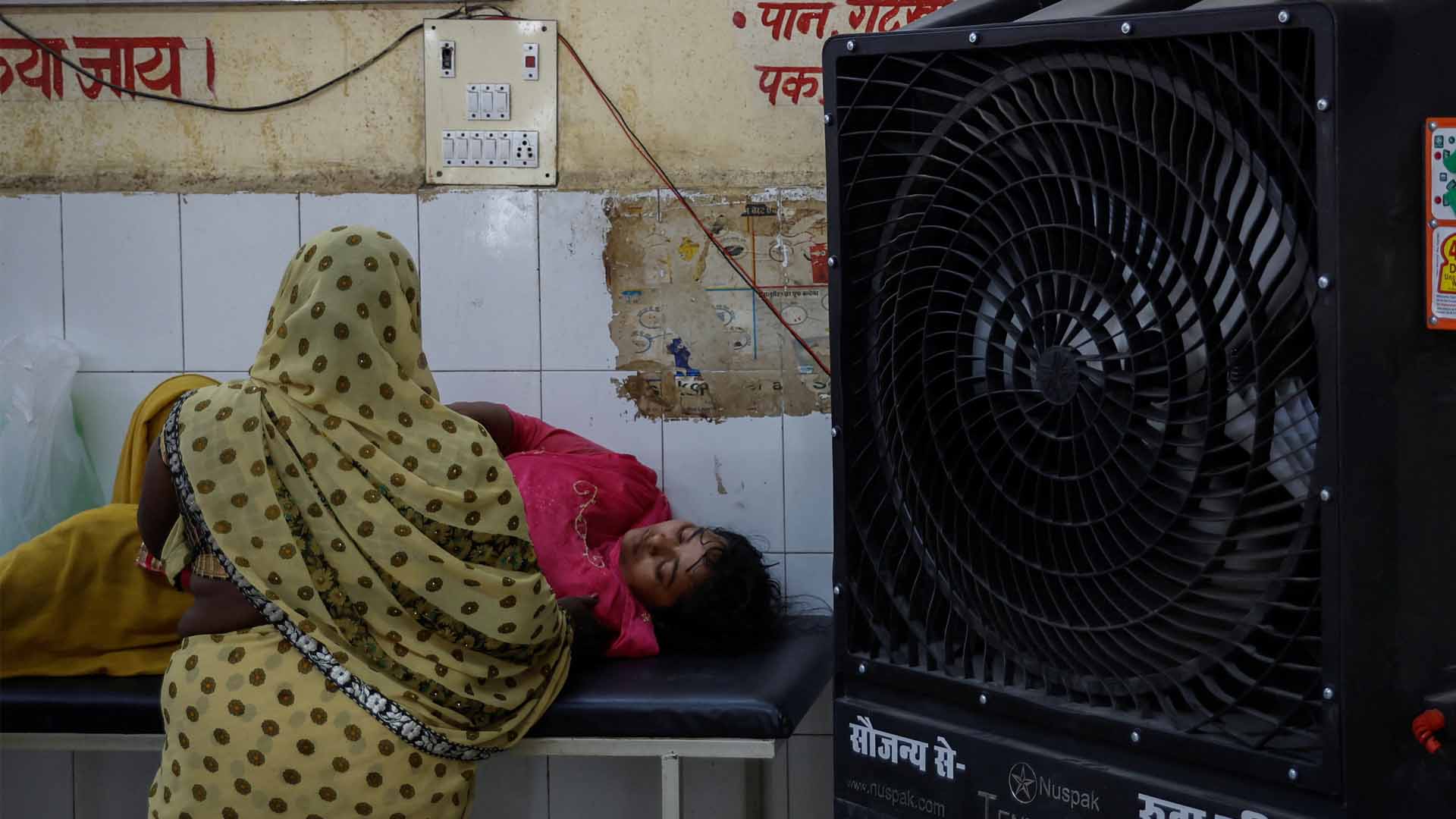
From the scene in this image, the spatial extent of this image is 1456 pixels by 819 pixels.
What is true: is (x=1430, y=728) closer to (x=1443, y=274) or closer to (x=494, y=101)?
(x=1443, y=274)

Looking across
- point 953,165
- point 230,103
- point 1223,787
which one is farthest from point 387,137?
point 1223,787

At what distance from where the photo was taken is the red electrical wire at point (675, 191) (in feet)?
7.76

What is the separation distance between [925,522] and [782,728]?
1.92 ft

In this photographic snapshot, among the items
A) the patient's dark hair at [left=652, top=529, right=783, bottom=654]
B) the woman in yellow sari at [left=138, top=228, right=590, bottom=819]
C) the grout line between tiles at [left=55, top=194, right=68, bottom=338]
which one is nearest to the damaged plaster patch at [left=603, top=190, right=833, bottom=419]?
the patient's dark hair at [left=652, top=529, right=783, bottom=654]

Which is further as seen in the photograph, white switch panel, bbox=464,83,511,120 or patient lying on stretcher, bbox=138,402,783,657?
white switch panel, bbox=464,83,511,120

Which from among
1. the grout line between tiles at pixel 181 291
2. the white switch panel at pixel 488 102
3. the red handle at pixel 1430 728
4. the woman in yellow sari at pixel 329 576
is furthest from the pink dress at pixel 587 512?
the red handle at pixel 1430 728

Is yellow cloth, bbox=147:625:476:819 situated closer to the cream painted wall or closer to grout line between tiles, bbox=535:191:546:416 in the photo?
grout line between tiles, bbox=535:191:546:416

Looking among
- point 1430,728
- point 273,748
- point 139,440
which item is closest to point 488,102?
point 139,440

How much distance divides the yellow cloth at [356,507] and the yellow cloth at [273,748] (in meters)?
0.04

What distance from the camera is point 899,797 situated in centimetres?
133

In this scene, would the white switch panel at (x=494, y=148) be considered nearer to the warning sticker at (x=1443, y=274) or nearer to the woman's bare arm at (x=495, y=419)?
the woman's bare arm at (x=495, y=419)

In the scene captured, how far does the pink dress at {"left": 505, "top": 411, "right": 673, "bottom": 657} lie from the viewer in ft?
6.84

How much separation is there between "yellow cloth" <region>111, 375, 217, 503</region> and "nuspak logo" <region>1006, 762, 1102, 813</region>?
1602 mm

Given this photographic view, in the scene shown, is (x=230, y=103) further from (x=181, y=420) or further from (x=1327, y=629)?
(x=1327, y=629)
